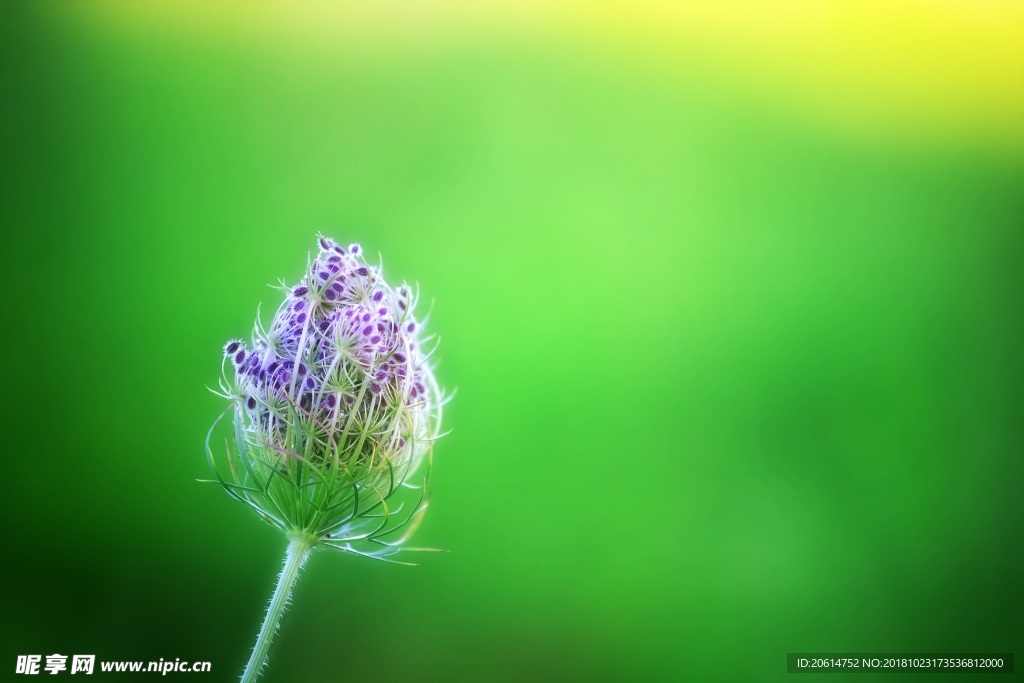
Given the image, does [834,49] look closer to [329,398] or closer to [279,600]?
[329,398]

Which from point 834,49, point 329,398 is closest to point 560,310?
point 329,398

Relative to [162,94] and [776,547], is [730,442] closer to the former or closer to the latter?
[776,547]

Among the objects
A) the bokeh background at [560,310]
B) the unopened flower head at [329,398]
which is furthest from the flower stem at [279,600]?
the bokeh background at [560,310]

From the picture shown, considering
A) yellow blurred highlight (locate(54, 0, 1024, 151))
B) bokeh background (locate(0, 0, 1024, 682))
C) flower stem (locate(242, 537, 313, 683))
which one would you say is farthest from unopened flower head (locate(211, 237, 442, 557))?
yellow blurred highlight (locate(54, 0, 1024, 151))

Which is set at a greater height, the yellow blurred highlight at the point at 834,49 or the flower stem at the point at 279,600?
the yellow blurred highlight at the point at 834,49

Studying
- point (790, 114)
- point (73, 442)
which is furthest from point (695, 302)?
point (73, 442)

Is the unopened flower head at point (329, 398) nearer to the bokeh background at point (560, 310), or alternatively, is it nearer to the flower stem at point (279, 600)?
the flower stem at point (279, 600)
